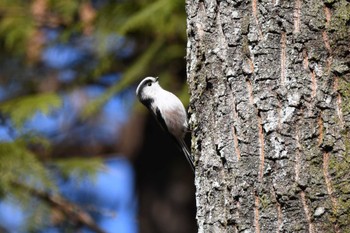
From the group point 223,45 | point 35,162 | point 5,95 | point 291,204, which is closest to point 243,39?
point 223,45

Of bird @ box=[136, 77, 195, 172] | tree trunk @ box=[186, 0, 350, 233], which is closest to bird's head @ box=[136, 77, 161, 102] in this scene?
bird @ box=[136, 77, 195, 172]

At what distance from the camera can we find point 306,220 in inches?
84.4

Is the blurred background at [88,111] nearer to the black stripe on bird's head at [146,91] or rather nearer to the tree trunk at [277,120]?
the black stripe on bird's head at [146,91]

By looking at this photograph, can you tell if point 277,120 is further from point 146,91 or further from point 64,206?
point 64,206

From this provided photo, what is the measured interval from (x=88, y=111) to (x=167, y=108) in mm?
622

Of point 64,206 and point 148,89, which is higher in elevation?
point 148,89

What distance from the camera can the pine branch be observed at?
4402 millimetres

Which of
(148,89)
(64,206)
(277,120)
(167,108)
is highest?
(148,89)

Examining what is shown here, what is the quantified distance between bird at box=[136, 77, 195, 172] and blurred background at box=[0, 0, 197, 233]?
0.17 m

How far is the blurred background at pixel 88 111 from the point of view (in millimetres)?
4387

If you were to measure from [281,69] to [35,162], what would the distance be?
2.42m

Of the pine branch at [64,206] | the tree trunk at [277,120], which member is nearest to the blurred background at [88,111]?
the pine branch at [64,206]

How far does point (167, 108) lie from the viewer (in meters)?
4.18

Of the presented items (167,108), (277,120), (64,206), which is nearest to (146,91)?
(167,108)
